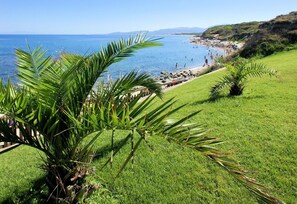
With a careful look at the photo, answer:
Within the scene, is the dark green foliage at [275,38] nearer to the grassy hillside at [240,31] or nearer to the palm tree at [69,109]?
the grassy hillside at [240,31]

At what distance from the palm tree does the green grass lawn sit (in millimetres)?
649

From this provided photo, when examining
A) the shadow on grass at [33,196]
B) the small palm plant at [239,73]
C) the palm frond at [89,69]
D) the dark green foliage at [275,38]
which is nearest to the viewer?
the palm frond at [89,69]

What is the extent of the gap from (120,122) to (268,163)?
3.63 meters

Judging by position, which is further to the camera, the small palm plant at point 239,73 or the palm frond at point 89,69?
the small palm plant at point 239,73

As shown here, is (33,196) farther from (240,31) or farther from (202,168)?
(240,31)

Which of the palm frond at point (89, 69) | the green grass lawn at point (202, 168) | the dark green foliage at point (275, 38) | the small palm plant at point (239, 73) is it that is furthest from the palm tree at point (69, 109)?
the dark green foliage at point (275, 38)

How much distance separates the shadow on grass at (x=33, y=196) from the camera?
4.66 meters

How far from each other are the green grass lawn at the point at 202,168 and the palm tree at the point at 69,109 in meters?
0.65

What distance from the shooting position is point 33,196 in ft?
15.8

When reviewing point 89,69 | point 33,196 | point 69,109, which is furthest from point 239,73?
point 69,109

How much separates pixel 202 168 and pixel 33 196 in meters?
2.96

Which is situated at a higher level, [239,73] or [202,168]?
[239,73]

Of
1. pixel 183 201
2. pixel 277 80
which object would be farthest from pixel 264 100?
pixel 183 201

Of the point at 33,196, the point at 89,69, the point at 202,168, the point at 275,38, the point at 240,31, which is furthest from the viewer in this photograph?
the point at 240,31
